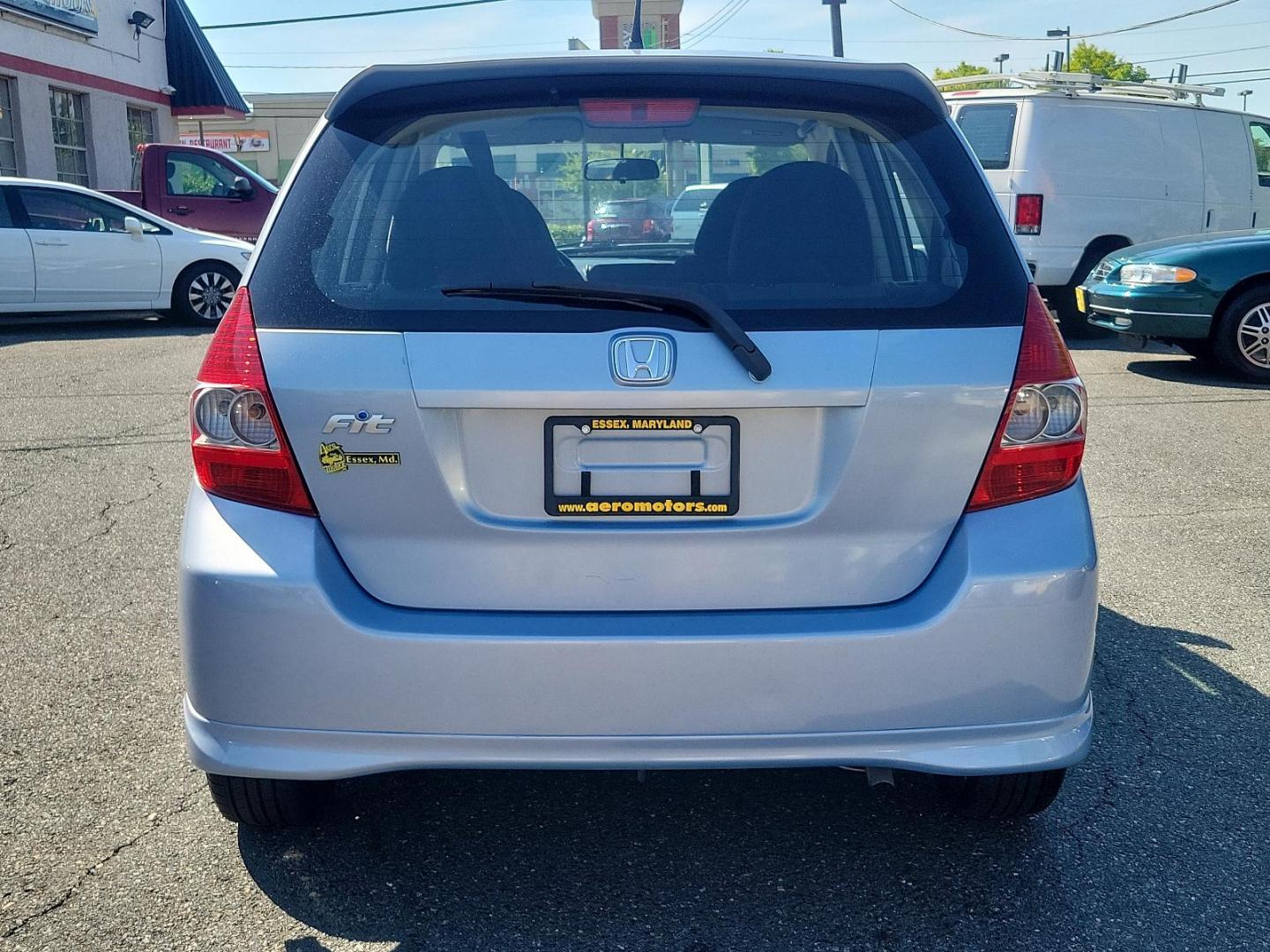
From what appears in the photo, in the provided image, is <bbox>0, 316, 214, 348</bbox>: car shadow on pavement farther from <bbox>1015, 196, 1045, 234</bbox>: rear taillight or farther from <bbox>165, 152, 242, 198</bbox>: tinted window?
<bbox>1015, 196, 1045, 234</bbox>: rear taillight

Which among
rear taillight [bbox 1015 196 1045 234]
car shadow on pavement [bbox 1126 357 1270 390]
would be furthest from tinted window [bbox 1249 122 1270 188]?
car shadow on pavement [bbox 1126 357 1270 390]

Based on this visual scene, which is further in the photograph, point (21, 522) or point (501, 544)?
point (21, 522)

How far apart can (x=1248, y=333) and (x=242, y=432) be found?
936cm

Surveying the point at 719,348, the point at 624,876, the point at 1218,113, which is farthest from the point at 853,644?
the point at 1218,113

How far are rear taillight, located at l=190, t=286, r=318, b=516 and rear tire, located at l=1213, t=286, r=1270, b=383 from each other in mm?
9249

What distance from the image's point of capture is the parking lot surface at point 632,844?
269 cm

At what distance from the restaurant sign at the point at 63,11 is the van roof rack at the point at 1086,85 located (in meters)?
14.1

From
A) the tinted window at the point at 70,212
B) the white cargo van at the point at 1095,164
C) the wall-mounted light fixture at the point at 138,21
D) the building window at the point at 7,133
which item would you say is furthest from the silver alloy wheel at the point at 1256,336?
the wall-mounted light fixture at the point at 138,21

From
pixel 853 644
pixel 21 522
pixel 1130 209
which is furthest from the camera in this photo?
pixel 1130 209

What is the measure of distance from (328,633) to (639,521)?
23.7 inches

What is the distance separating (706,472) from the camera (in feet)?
8.20

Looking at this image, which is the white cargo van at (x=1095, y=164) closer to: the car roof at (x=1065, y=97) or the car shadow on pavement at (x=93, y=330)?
the car roof at (x=1065, y=97)

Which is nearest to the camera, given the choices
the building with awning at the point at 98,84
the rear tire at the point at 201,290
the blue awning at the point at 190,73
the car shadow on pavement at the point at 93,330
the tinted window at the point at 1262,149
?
the car shadow on pavement at the point at 93,330

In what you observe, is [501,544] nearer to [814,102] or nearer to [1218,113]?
[814,102]
